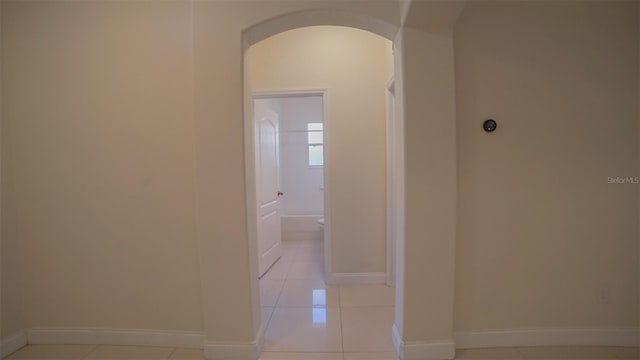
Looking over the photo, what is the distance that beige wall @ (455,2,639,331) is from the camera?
173 cm

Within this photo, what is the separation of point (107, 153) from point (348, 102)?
1.99m

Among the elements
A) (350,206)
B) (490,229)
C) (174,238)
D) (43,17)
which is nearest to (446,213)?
(490,229)

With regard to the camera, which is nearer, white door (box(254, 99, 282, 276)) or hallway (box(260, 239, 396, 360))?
hallway (box(260, 239, 396, 360))

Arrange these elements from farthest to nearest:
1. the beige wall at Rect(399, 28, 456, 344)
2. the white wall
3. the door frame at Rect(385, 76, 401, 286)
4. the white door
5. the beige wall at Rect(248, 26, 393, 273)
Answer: the white wall → the white door → the beige wall at Rect(248, 26, 393, 273) → the door frame at Rect(385, 76, 401, 286) → the beige wall at Rect(399, 28, 456, 344)

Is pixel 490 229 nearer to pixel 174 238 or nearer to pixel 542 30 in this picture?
pixel 542 30

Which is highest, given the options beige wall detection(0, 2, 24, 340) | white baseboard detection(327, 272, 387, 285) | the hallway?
beige wall detection(0, 2, 24, 340)

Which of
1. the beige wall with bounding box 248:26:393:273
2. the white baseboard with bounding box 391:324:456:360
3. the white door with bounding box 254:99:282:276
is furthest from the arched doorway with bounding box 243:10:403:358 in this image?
the white door with bounding box 254:99:282:276

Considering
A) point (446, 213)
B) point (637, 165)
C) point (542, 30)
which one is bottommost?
point (446, 213)

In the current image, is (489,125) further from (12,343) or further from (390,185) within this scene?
(12,343)

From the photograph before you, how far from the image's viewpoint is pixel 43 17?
5.94ft

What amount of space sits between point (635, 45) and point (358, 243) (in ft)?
7.91

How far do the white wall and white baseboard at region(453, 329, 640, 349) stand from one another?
3605 millimetres

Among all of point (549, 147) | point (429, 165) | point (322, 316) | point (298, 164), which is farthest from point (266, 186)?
point (549, 147)

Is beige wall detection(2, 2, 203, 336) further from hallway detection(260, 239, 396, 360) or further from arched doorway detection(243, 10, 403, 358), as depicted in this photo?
hallway detection(260, 239, 396, 360)
